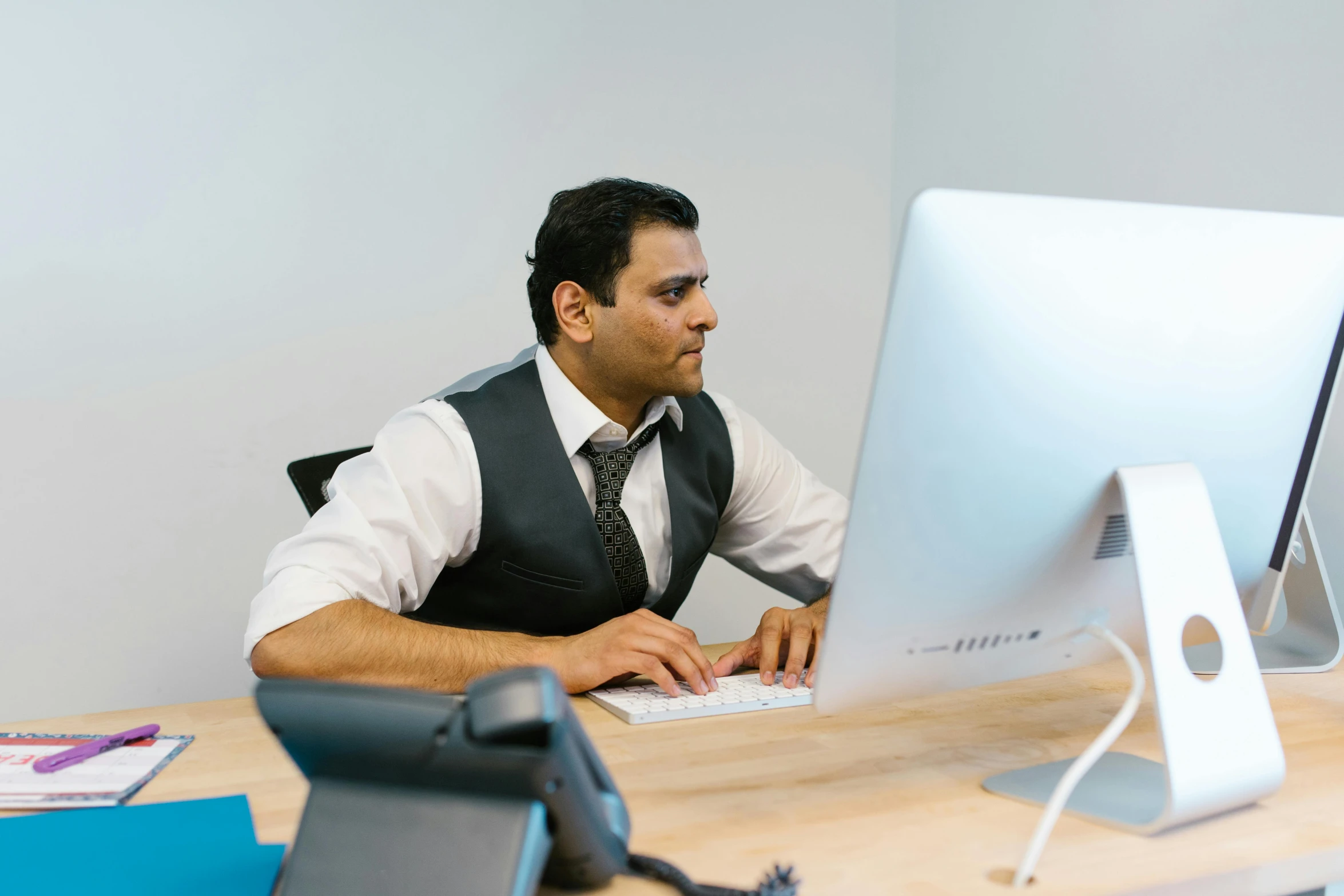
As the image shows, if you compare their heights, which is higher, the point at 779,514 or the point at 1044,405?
the point at 1044,405

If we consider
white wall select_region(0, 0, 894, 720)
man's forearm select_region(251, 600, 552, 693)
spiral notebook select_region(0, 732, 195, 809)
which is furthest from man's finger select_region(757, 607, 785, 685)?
white wall select_region(0, 0, 894, 720)

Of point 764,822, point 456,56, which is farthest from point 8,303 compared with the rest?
point 764,822

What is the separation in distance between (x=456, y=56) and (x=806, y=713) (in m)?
1.93

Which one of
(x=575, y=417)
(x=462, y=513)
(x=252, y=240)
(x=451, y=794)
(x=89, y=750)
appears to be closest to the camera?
(x=451, y=794)

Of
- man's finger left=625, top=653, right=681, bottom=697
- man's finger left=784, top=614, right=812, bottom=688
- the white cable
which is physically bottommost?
man's finger left=784, top=614, right=812, bottom=688

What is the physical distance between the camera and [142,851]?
0.68 metres

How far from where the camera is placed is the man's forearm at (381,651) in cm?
109

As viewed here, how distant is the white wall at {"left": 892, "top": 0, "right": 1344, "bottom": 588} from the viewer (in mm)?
1626

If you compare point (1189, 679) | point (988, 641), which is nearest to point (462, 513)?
point (988, 641)

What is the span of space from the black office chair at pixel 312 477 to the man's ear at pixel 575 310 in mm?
352

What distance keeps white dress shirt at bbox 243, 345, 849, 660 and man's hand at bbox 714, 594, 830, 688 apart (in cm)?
15

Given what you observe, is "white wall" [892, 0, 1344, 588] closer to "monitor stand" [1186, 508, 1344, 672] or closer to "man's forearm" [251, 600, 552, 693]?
"monitor stand" [1186, 508, 1344, 672]

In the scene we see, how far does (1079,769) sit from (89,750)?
2.70 ft

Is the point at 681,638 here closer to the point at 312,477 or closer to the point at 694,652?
the point at 694,652
